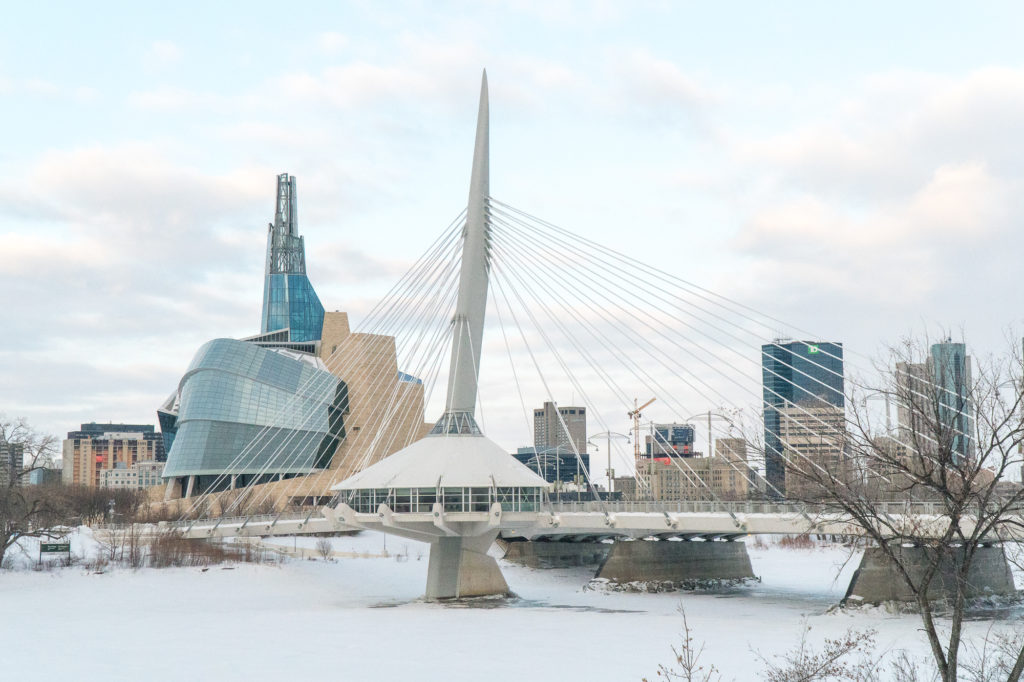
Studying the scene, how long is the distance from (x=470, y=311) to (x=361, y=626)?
1898 cm

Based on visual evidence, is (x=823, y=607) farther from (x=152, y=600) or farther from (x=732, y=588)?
(x=152, y=600)

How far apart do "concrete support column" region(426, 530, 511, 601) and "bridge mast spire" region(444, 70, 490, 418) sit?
6805 millimetres

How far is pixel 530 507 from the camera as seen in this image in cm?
5631

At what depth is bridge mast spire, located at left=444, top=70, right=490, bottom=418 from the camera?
56.4 metres

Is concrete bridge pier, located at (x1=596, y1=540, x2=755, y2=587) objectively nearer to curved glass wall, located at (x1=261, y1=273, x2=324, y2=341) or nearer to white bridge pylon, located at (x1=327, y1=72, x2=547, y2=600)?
white bridge pylon, located at (x1=327, y1=72, x2=547, y2=600)

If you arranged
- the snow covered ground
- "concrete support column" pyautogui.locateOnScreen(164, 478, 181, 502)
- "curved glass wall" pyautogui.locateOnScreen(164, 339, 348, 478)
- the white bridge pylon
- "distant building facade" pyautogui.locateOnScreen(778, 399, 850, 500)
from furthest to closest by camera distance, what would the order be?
"concrete support column" pyautogui.locateOnScreen(164, 478, 181, 502)
"curved glass wall" pyautogui.locateOnScreen(164, 339, 348, 478)
the white bridge pylon
the snow covered ground
"distant building facade" pyautogui.locateOnScreen(778, 399, 850, 500)

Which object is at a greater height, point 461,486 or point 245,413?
point 245,413

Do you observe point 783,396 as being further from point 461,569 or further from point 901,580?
point 461,569

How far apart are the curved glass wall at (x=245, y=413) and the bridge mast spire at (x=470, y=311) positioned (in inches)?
2763

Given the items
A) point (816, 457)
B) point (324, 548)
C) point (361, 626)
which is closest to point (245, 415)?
point (324, 548)

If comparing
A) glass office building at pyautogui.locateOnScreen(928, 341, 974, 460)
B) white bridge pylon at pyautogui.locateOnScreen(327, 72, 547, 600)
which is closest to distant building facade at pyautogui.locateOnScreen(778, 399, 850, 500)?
glass office building at pyautogui.locateOnScreen(928, 341, 974, 460)

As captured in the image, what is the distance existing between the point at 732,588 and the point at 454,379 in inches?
974

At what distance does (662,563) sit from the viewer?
2579 inches

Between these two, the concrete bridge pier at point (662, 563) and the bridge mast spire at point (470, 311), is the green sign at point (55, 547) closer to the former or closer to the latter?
the bridge mast spire at point (470, 311)
